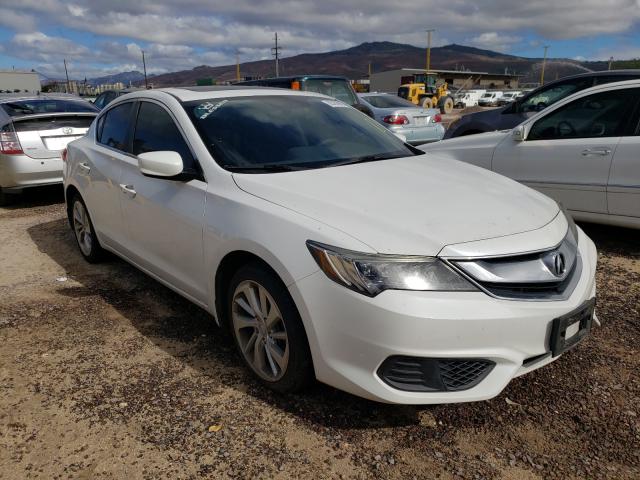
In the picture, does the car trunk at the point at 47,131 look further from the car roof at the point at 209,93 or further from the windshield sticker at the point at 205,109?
the windshield sticker at the point at 205,109

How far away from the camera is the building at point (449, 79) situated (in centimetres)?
8783

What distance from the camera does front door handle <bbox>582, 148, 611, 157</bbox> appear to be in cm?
482

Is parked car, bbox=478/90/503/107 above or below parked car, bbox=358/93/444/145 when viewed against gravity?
below

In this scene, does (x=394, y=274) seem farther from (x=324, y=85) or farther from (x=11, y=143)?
(x=324, y=85)

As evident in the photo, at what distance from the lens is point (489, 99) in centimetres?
5722

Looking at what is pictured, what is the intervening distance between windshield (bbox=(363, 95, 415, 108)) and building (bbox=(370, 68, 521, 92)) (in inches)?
2353

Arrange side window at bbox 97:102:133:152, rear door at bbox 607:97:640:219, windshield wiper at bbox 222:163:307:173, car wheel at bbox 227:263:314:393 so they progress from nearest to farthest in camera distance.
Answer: car wheel at bbox 227:263:314:393
windshield wiper at bbox 222:163:307:173
side window at bbox 97:102:133:152
rear door at bbox 607:97:640:219

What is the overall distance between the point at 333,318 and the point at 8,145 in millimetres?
6553

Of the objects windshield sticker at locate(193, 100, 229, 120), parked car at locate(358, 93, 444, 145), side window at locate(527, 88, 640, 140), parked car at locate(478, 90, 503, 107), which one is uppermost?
windshield sticker at locate(193, 100, 229, 120)

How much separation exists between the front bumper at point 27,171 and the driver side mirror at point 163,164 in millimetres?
4840

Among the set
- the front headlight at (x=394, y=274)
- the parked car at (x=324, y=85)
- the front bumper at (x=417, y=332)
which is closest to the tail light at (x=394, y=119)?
the parked car at (x=324, y=85)

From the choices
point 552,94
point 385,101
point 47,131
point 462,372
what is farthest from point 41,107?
point 385,101

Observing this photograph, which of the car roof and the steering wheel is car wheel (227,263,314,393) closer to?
the car roof

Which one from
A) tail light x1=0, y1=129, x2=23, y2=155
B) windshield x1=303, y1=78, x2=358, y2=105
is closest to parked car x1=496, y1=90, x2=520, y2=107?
windshield x1=303, y1=78, x2=358, y2=105
